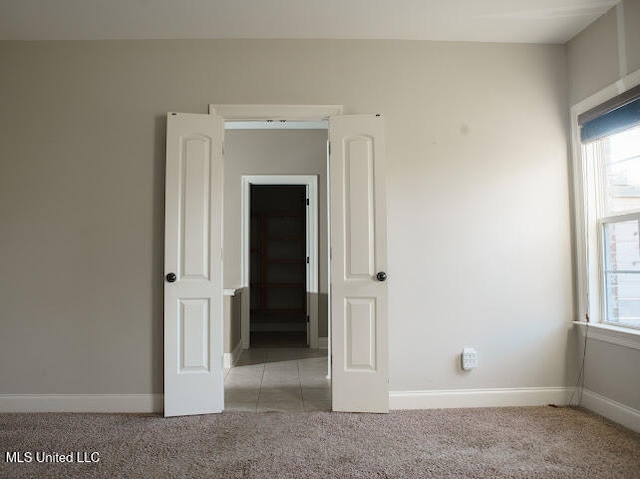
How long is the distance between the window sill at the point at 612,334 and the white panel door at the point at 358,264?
1543mm

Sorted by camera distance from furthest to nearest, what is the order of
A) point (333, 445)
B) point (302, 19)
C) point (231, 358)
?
point (231, 358)
point (302, 19)
point (333, 445)

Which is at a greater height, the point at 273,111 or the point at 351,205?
the point at 273,111

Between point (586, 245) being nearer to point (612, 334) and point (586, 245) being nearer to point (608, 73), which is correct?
point (612, 334)

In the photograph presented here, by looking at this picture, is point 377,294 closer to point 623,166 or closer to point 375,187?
point 375,187

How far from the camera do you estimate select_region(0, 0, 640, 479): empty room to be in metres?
3.00

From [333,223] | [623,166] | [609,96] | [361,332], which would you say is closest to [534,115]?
[609,96]

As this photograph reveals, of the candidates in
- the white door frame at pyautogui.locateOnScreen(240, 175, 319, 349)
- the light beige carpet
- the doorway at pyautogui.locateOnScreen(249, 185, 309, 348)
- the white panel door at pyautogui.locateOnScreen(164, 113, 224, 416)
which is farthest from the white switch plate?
the doorway at pyautogui.locateOnScreen(249, 185, 309, 348)

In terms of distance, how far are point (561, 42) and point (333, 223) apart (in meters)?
2.38

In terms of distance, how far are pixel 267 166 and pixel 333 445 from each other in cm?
378

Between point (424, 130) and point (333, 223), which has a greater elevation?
point (424, 130)

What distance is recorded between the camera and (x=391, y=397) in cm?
317

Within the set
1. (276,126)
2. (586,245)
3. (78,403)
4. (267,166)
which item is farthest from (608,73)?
(78,403)

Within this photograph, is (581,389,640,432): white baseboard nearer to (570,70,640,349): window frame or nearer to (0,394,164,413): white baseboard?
(570,70,640,349): window frame

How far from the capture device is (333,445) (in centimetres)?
252
